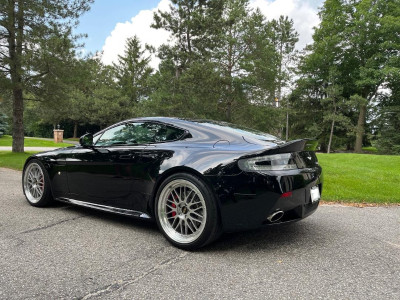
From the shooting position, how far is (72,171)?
153 inches

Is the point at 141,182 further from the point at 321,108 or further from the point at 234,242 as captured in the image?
the point at 321,108

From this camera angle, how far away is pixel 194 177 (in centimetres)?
284

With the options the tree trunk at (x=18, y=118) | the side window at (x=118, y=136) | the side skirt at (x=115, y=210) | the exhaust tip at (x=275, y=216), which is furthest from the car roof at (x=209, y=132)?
the tree trunk at (x=18, y=118)

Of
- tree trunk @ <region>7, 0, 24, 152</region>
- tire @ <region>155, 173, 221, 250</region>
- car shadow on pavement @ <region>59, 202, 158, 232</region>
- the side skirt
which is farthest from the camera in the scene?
tree trunk @ <region>7, 0, 24, 152</region>

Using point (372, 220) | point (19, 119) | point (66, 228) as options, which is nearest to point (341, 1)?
point (19, 119)

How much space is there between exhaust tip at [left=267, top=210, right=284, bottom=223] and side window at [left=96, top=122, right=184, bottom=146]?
1.27 m

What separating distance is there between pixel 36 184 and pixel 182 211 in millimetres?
2650

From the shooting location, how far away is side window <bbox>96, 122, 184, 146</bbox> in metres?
3.34

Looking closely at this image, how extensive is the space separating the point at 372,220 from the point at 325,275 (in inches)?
83.1

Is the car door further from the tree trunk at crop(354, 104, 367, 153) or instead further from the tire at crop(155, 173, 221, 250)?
the tree trunk at crop(354, 104, 367, 153)

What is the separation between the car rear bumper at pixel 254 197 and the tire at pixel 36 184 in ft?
9.03

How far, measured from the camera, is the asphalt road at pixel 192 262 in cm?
211

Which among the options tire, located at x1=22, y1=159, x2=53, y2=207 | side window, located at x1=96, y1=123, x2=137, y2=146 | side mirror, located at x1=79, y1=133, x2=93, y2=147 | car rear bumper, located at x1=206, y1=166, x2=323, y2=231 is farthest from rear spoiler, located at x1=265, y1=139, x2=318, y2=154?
tire, located at x1=22, y1=159, x2=53, y2=207

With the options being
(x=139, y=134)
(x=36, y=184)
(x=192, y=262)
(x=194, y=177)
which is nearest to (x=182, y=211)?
(x=194, y=177)
